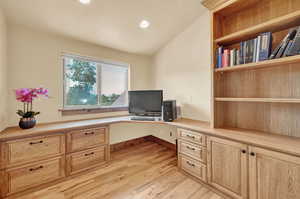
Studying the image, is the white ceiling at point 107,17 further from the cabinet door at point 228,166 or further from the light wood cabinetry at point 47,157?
the cabinet door at point 228,166

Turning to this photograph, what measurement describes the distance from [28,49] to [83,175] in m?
2.08

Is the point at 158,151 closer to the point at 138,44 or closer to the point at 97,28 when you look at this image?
the point at 138,44

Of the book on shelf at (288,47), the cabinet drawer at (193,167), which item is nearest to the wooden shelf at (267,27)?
the book on shelf at (288,47)

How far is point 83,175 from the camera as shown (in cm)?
204

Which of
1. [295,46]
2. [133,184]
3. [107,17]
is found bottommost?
[133,184]

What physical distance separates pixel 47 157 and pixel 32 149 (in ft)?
0.68

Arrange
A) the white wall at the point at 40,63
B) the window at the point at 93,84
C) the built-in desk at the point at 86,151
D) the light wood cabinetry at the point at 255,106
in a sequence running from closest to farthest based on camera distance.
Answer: the light wood cabinetry at the point at 255,106
the built-in desk at the point at 86,151
the white wall at the point at 40,63
the window at the point at 93,84

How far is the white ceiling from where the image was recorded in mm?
1772

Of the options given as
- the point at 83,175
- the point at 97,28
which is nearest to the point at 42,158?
the point at 83,175

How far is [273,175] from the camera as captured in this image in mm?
1233

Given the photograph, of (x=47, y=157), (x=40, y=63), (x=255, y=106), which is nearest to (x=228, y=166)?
(x=255, y=106)

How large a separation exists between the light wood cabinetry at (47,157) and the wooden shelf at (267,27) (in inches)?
91.4

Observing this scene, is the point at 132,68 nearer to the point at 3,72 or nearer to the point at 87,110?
the point at 87,110

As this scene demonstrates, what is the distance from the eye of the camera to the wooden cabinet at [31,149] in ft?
5.12
